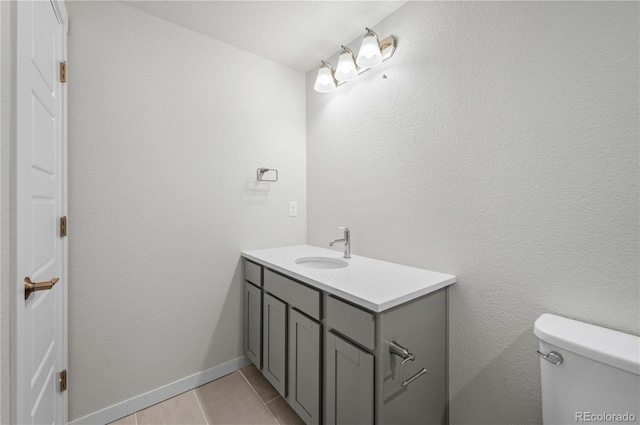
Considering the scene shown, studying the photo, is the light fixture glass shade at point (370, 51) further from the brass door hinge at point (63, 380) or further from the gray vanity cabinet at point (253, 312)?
the brass door hinge at point (63, 380)

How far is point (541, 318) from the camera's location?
0.99 meters

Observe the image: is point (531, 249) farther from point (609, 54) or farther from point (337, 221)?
point (337, 221)

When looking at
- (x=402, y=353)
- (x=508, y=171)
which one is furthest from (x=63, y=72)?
(x=508, y=171)

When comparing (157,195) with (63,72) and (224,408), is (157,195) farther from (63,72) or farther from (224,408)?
(224,408)

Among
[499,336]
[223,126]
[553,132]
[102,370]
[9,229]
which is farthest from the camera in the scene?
[223,126]

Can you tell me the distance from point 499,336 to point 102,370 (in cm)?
212

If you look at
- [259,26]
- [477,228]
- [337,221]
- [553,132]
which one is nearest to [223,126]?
[259,26]

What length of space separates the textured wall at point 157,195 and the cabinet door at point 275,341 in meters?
0.41

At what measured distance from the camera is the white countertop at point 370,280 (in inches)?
41.3

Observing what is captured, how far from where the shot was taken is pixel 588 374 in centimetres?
80

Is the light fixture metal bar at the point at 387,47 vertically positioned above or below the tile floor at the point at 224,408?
above

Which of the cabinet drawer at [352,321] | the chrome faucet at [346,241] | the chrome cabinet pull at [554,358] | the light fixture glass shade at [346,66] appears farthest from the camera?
the chrome faucet at [346,241]

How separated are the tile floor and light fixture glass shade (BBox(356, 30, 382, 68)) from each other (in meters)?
2.16

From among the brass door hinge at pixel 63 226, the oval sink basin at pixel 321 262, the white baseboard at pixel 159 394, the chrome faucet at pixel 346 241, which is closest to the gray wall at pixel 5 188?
the brass door hinge at pixel 63 226
